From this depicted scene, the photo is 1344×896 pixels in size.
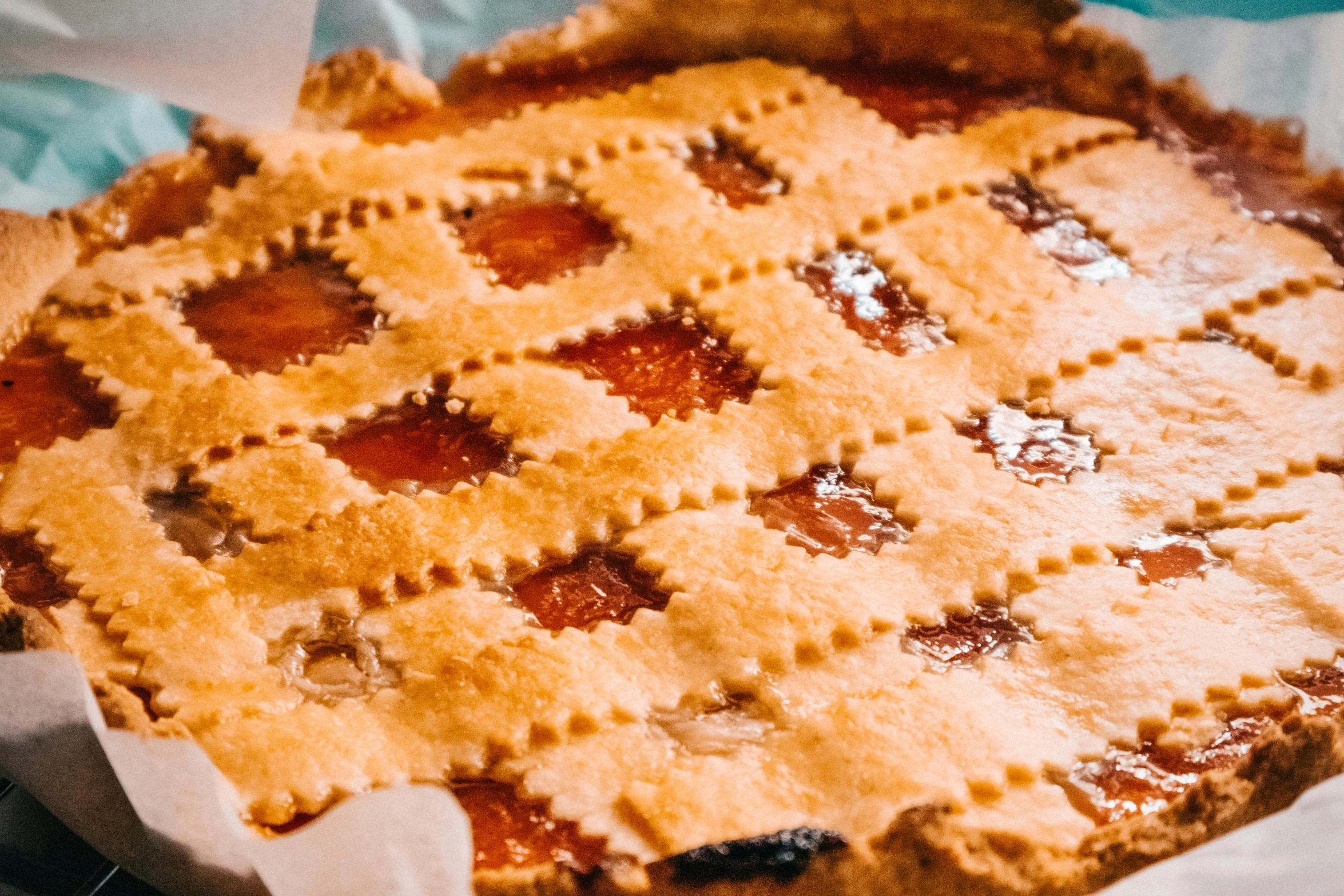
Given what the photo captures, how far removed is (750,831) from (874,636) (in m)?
0.33

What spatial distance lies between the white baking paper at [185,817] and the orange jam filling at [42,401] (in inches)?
24.6

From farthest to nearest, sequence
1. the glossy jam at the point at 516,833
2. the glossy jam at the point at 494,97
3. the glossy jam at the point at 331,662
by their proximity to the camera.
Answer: the glossy jam at the point at 494,97, the glossy jam at the point at 331,662, the glossy jam at the point at 516,833

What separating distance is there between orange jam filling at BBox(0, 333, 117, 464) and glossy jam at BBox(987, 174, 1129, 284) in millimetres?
1559

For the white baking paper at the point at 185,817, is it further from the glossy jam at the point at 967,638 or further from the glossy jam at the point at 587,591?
the glossy jam at the point at 967,638

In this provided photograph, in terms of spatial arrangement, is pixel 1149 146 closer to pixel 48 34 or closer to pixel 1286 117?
pixel 1286 117

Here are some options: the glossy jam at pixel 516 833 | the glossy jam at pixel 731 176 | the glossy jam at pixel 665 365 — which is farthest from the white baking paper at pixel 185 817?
the glossy jam at pixel 731 176

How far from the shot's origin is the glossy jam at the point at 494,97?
2.58 metres

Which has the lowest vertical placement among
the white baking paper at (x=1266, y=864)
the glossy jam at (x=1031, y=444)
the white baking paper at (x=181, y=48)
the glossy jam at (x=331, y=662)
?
the glossy jam at (x=331, y=662)

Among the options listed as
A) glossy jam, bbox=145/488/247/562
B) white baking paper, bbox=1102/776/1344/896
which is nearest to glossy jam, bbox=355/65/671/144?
glossy jam, bbox=145/488/247/562

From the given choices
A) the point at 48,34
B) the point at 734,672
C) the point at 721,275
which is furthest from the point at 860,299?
the point at 48,34

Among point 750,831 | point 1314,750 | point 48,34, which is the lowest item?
point 750,831

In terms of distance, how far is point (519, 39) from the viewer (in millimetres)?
2717

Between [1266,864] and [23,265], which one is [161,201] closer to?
[23,265]

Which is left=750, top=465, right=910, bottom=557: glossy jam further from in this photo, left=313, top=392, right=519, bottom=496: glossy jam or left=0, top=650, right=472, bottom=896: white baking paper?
left=0, top=650, right=472, bottom=896: white baking paper
